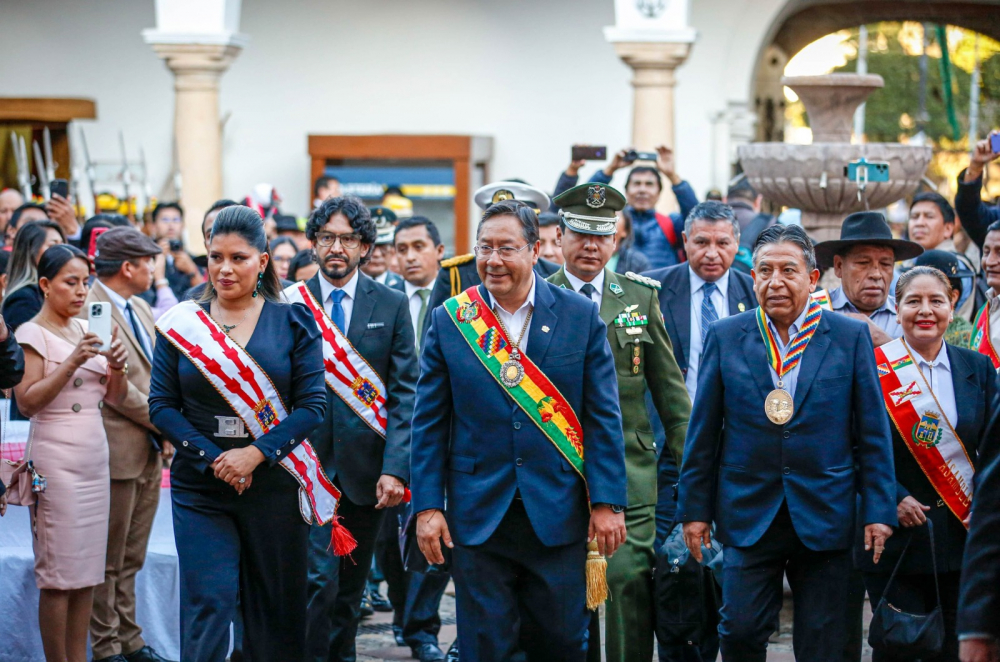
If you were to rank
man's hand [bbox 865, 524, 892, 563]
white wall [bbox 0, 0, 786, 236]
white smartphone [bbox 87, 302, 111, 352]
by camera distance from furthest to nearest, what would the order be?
white wall [bbox 0, 0, 786, 236] < white smartphone [bbox 87, 302, 111, 352] < man's hand [bbox 865, 524, 892, 563]

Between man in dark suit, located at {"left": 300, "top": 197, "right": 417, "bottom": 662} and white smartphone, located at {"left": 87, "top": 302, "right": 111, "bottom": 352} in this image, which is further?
man in dark suit, located at {"left": 300, "top": 197, "right": 417, "bottom": 662}

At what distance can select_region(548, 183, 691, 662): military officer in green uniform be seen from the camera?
215 inches

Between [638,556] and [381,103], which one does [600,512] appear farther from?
[381,103]

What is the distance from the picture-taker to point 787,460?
471 cm

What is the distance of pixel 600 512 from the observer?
4.51m

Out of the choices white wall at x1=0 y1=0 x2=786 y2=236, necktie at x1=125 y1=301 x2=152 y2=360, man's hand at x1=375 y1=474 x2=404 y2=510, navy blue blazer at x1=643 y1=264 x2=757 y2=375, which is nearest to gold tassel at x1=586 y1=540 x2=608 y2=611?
man's hand at x1=375 y1=474 x2=404 y2=510

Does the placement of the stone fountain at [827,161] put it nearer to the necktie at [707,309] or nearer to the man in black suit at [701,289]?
the man in black suit at [701,289]

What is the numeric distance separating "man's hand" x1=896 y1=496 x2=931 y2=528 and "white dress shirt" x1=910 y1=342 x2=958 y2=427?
38cm

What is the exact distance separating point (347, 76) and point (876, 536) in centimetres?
1221

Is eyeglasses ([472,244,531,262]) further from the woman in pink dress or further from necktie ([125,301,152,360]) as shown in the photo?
necktie ([125,301,152,360])

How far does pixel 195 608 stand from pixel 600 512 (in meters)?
1.46

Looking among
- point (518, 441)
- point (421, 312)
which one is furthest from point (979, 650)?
point (421, 312)

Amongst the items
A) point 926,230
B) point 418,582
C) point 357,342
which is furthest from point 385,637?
point 926,230

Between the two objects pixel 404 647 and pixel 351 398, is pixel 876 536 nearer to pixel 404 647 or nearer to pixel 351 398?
pixel 351 398
